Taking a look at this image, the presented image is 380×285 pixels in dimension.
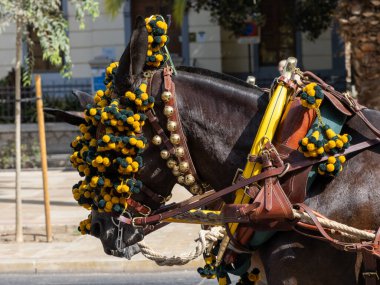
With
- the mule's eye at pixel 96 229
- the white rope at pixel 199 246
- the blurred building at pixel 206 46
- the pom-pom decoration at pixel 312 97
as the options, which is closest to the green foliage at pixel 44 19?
the white rope at pixel 199 246

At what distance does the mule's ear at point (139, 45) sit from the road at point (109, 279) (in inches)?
193

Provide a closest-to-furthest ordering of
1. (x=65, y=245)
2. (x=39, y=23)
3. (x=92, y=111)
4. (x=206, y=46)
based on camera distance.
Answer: (x=92, y=111)
(x=65, y=245)
(x=39, y=23)
(x=206, y=46)

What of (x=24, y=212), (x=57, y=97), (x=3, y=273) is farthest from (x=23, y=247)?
(x=57, y=97)

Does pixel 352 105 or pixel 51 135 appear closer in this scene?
pixel 352 105

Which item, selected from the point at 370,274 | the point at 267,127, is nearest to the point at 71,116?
the point at 267,127

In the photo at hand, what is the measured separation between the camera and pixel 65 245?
1024 cm

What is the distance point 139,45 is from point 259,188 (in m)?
0.80

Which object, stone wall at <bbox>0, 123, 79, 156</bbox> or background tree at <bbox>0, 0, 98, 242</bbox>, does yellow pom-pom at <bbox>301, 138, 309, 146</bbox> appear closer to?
background tree at <bbox>0, 0, 98, 242</bbox>

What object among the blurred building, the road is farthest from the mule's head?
the blurred building

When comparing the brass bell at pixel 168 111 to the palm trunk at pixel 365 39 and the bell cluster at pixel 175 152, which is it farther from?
the palm trunk at pixel 365 39

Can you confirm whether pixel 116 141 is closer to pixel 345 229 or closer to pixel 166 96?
pixel 166 96

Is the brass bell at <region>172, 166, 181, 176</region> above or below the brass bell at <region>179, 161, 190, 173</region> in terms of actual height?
below

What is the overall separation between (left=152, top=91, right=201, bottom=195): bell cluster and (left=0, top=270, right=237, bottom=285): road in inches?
187

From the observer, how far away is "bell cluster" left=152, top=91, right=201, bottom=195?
362 cm
